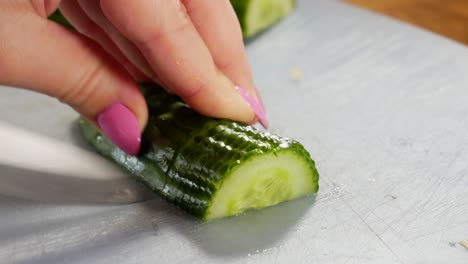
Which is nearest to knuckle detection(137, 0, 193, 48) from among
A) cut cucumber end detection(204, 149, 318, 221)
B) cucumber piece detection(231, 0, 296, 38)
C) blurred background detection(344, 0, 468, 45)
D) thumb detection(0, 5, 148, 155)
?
thumb detection(0, 5, 148, 155)

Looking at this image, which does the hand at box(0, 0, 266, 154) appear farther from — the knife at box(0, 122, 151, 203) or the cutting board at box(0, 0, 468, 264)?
the cutting board at box(0, 0, 468, 264)

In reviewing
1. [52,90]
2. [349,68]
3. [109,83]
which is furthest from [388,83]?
[52,90]

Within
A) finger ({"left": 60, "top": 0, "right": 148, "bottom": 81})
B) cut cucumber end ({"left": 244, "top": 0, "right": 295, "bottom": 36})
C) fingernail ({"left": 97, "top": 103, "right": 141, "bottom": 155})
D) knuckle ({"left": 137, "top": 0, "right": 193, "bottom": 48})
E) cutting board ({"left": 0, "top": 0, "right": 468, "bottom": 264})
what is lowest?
cut cucumber end ({"left": 244, "top": 0, "right": 295, "bottom": 36})

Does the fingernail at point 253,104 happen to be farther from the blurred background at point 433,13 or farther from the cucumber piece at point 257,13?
the blurred background at point 433,13

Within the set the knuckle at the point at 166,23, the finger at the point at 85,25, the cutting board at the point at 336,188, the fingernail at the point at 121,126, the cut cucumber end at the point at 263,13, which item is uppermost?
the knuckle at the point at 166,23

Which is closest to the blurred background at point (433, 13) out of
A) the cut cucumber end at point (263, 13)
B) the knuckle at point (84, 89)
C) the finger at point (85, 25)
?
the cut cucumber end at point (263, 13)

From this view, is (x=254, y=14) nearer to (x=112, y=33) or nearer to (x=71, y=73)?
(x=112, y=33)

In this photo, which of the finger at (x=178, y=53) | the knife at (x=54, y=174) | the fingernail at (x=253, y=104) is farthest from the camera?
the fingernail at (x=253, y=104)
